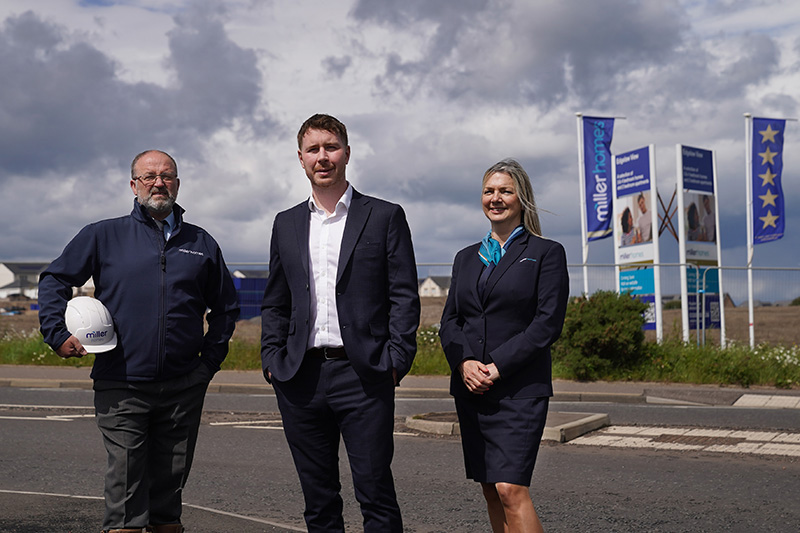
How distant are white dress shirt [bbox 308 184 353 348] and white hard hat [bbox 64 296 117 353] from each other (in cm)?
102

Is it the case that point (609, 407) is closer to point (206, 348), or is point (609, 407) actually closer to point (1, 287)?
point (206, 348)

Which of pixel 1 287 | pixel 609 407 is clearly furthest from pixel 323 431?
pixel 1 287

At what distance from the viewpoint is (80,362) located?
18859 mm

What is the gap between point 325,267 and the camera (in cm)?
399

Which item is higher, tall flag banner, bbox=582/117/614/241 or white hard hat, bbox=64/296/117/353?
tall flag banner, bbox=582/117/614/241

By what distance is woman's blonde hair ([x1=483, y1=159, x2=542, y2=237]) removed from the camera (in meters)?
4.25

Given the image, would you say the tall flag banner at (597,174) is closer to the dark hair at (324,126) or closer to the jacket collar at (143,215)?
the jacket collar at (143,215)

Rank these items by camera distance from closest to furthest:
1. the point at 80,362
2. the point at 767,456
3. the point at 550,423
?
the point at 767,456 < the point at 550,423 < the point at 80,362

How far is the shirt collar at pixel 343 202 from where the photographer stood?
406cm

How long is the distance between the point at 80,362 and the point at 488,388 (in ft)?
53.9

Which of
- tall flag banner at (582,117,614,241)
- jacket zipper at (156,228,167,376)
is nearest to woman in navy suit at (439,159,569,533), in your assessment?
jacket zipper at (156,228,167,376)

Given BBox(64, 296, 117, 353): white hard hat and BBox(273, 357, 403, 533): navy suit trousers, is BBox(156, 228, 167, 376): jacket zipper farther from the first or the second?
BBox(273, 357, 403, 533): navy suit trousers

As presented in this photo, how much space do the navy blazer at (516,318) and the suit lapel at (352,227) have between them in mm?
617

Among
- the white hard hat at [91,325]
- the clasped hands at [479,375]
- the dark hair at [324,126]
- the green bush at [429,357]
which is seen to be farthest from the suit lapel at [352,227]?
the green bush at [429,357]
